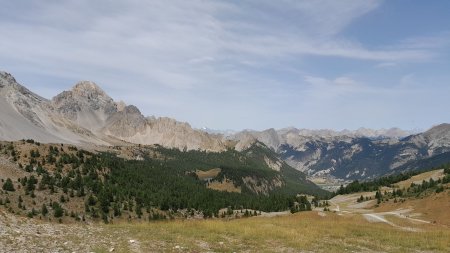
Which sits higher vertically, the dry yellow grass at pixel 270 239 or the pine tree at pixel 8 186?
the pine tree at pixel 8 186

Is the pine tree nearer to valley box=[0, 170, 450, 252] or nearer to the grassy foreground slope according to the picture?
valley box=[0, 170, 450, 252]

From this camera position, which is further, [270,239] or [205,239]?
[270,239]

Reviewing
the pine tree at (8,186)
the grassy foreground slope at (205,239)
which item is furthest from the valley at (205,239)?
the pine tree at (8,186)

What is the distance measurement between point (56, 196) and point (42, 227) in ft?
303

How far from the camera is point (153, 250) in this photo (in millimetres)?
30688

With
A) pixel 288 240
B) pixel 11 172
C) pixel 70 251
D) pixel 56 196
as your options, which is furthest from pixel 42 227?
pixel 11 172

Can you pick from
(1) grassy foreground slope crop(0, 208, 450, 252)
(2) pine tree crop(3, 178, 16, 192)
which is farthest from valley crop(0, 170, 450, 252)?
(2) pine tree crop(3, 178, 16, 192)

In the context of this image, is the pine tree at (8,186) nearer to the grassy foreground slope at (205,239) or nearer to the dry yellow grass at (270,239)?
the grassy foreground slope at (205,239)

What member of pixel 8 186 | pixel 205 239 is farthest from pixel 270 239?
pixel 8 186

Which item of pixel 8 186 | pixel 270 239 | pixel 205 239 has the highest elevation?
pixel 8 186

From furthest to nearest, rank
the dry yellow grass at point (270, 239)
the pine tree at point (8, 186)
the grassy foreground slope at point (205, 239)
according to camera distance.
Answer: the pine tree at point (8, 186)
the dry yellow grass at point (270, 239)
the grassy foreground slope at point (205, 239)

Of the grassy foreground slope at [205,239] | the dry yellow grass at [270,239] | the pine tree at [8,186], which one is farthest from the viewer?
the pine tree at [8,186]

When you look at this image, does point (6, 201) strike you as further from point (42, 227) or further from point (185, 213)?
point (185, 213)

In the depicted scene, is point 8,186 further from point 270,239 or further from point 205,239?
point 270,239
